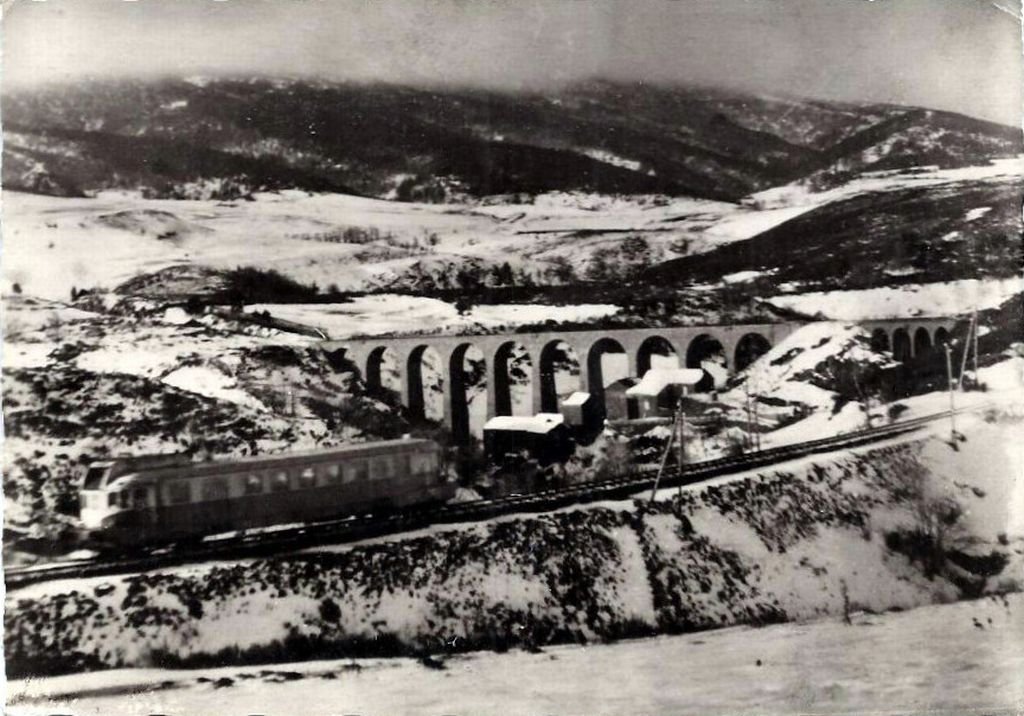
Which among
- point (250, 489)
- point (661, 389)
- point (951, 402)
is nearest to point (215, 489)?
point (250, 489)

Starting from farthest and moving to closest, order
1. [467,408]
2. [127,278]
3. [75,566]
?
[467,408], [127,278], [75,566]

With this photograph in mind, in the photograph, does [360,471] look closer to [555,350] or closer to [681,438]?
[555,350]

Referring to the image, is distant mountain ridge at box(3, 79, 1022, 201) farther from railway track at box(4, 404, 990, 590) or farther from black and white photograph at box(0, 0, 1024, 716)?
railway track at box(4, 404, 990, 590)

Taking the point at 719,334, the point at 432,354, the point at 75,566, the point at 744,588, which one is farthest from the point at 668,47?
the point at 75,566

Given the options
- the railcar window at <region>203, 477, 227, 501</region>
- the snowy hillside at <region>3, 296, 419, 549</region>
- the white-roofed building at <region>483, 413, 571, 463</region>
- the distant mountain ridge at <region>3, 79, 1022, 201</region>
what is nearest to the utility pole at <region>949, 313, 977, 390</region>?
the distant mountain ridge at <region>3, 79, 1022, 201</region>

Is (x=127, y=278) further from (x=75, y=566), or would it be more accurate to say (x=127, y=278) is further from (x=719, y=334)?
(x=719, y=334)
